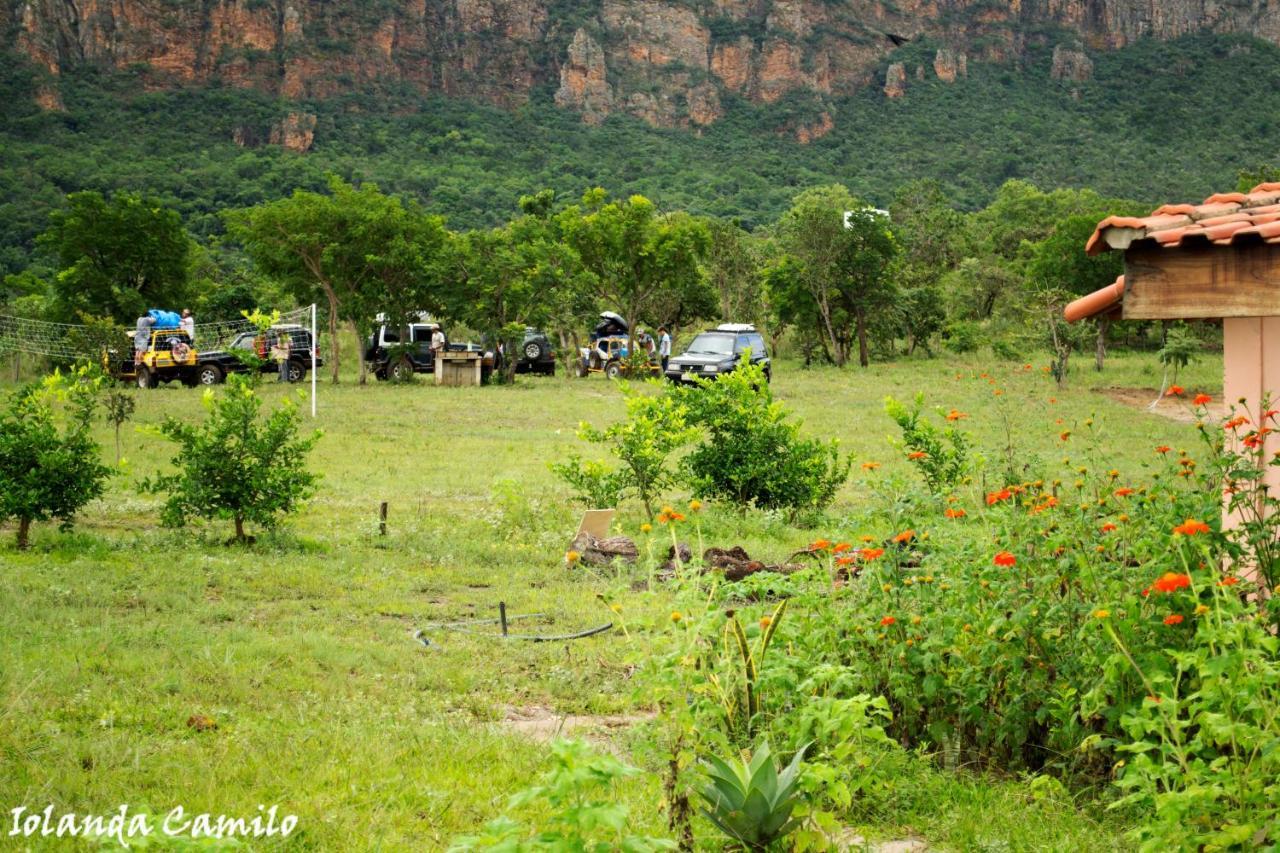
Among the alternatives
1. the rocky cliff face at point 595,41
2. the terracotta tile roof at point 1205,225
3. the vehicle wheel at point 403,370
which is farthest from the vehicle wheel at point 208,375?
the rocky cliff face at point 595,41

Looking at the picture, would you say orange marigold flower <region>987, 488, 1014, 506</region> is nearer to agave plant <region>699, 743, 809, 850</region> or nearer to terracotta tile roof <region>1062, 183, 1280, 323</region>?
terracotta tile roof <region>1062, 183, 1280, 323</region>

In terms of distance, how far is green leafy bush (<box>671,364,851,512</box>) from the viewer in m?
11.4

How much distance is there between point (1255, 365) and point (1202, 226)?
719 millimetres

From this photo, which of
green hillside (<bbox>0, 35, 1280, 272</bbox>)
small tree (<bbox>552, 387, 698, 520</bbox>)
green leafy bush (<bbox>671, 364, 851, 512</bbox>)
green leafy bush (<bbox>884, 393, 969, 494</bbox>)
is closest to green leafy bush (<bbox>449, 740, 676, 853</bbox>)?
small tree (<bbox>552, 387, 698, 520</bbox>)

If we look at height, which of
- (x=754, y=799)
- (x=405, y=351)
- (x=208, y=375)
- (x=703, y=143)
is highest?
(x=703, y=143)

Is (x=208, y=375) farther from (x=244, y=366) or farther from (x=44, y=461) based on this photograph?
(x=44, y=461)

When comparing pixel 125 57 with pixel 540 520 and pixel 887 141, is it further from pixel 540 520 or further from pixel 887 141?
pixel 540 520

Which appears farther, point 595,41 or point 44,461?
point 595,41

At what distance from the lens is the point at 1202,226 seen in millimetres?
4578

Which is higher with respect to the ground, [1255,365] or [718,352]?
[718,352]

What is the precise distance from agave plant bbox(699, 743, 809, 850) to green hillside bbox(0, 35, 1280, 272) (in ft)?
184

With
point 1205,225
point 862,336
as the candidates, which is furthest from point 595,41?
point 1205,225

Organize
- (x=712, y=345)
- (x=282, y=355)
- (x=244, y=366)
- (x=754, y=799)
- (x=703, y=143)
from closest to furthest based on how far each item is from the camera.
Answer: (x=754, y=799)
(x=244, y=366)
(x=282, y=355)
(x=712, y=345)
(x=703, y=143)

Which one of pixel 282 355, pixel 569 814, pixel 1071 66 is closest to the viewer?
pixel 569 814
